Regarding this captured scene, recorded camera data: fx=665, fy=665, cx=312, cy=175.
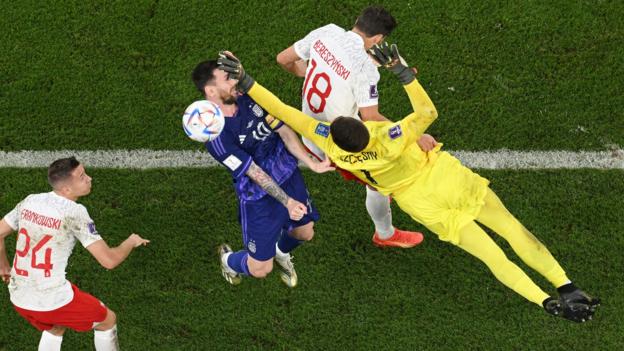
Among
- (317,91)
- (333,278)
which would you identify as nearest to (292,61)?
(317,91)

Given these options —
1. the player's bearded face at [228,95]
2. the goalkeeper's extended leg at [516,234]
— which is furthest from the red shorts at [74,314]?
the goalkeeper's extended leg at [516,234]

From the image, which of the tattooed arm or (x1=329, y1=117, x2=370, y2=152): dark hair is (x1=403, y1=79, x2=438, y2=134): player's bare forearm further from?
the tattooed arm

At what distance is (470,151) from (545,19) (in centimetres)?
158

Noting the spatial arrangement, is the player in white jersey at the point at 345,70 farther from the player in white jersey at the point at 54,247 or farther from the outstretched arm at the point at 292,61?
the player in white jersey at the point at 54,247

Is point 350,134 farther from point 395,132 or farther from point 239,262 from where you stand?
point 239,262

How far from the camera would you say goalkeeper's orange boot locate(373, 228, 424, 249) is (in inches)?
251

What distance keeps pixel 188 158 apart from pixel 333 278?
75.3 inches

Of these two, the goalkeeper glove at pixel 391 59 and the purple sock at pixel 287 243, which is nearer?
the goalkeeper glove at pixel 391 59

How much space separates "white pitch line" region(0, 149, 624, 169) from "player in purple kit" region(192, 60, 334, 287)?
1337 mm

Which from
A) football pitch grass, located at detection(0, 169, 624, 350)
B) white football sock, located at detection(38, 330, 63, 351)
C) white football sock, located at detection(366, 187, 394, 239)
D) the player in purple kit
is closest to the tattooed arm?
the player in purple kit

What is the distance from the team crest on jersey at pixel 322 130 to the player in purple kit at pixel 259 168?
0.31m

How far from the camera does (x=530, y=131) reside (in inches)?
260

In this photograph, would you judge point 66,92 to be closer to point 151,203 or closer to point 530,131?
point 151,203

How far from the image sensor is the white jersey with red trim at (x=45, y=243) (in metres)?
5.25
